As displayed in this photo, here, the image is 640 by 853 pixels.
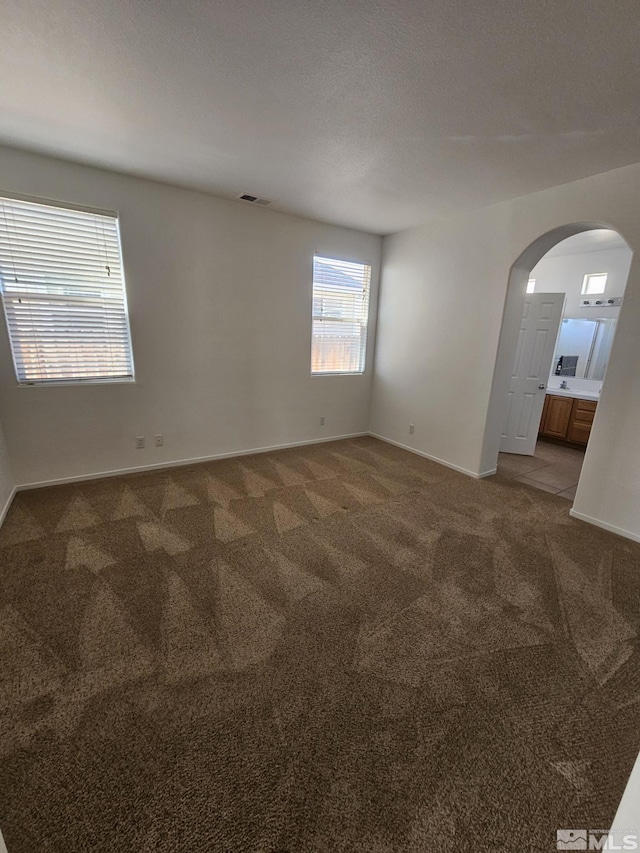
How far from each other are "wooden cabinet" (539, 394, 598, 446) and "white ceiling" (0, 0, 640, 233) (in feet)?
10.6

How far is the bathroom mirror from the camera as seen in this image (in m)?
5.01

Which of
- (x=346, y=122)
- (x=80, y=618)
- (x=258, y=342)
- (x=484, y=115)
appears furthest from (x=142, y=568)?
(x=484, y=115)

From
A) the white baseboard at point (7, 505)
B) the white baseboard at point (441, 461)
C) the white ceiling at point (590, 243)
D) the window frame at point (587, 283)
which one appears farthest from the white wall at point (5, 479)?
the window frame at point (587, 283)

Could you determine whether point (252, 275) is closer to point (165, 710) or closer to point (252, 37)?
point (252, 37)

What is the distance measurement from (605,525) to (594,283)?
12.8 feet

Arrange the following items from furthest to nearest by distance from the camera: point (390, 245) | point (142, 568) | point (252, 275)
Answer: point (390, 245), point (252, 275), point (142, 568)

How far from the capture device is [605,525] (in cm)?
294

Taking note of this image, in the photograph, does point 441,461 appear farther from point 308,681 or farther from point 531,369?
point 308,681

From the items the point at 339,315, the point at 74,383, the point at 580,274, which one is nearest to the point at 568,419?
the point at 580,274

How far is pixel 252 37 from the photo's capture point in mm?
1536

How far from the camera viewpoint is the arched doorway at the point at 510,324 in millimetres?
3193

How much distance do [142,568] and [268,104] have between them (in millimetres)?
2900

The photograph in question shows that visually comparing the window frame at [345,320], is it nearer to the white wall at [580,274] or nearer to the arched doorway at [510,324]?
the arched doorway at [510,324]

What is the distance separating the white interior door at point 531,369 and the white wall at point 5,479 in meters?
5.40
